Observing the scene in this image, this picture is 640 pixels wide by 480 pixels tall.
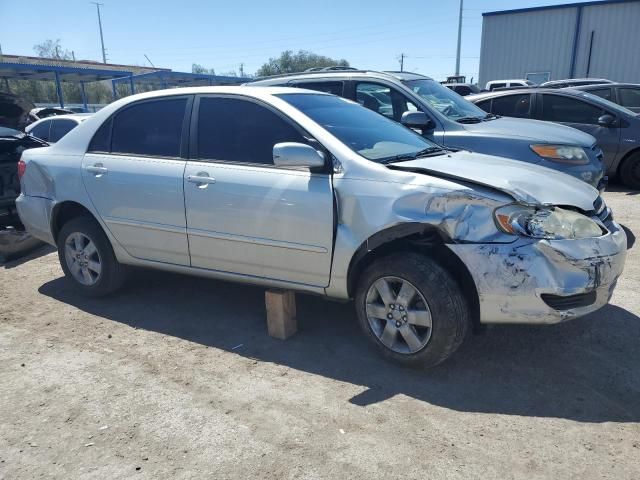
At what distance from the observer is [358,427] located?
2.81 metres

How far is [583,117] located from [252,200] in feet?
24.2

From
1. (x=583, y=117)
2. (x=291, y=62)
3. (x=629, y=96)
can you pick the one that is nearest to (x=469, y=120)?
(x=583, y=117)

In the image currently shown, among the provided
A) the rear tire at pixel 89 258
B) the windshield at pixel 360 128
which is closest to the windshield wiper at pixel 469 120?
the windshield at pixel 360 128

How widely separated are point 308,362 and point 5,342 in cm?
238

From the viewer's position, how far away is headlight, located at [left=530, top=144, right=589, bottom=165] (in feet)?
19.5

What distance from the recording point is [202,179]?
3.85 meters

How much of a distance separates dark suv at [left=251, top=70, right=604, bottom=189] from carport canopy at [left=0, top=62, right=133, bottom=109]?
23604mm

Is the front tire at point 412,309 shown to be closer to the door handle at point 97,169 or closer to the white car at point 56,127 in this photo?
the door handle at point 97,169

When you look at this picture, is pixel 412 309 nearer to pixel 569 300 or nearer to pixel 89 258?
pixel 569 300

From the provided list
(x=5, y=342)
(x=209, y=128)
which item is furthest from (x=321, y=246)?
(x=5, y=342)

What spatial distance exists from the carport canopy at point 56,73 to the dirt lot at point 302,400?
83.7 feet

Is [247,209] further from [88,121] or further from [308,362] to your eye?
[88,121]

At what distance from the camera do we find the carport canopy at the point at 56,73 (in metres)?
25.5

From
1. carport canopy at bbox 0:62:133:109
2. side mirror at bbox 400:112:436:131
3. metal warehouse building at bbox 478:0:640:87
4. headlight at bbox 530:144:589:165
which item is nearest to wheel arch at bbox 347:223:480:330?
side mirror at bbox 400:112:436:131
